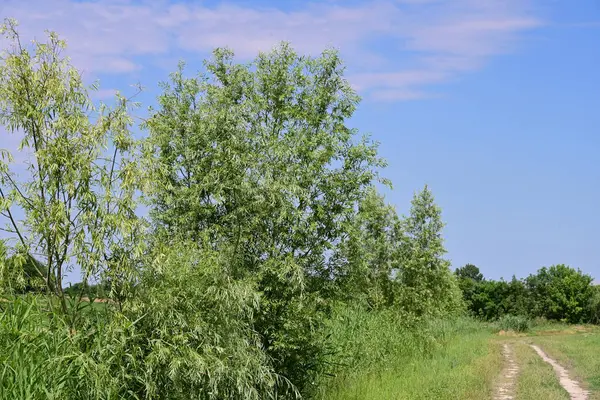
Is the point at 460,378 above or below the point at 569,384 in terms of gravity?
above

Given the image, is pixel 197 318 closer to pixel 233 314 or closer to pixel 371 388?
pixel 233 314

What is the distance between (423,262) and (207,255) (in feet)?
42.4

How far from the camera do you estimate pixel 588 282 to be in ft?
186

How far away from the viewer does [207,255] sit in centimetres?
1105

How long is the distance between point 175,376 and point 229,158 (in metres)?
4.75

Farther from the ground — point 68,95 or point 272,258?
point 68,95

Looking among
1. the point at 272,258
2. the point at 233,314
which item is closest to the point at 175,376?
the point at 233,314

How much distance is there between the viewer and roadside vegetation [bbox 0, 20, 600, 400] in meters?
8.88

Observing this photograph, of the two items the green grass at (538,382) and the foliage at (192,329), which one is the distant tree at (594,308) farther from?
the foliage at (192,329)

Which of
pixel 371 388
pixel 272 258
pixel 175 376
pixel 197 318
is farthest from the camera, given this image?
pixel 371 388

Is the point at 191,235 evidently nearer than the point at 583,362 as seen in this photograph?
Yes

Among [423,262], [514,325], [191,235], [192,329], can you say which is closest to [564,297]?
[514,325]

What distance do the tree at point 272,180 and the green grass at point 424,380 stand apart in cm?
128

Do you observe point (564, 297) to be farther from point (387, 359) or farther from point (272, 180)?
point (272, 180)
